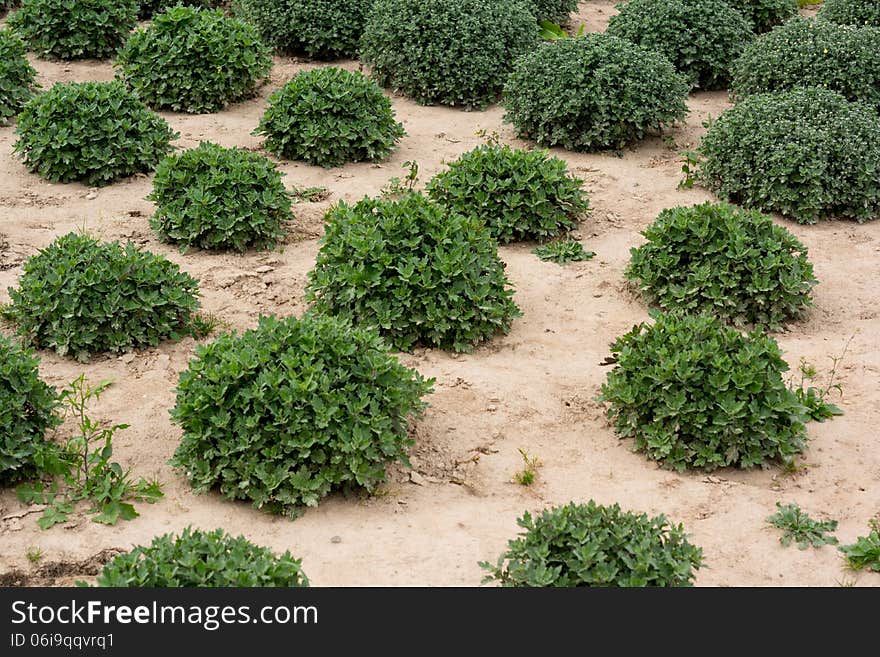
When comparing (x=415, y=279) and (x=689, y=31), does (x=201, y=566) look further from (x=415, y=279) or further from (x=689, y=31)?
(x=689, y=31)

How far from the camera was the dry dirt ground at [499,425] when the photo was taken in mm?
5199

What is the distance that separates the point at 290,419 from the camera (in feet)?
17.8

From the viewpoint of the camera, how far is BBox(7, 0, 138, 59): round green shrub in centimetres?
1203

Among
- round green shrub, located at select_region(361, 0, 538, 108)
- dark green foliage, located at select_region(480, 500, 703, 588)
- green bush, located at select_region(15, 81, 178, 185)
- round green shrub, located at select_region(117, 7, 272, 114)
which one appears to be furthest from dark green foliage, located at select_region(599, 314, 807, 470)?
round green shrub, located at select_region(117, 7, 272, 114)

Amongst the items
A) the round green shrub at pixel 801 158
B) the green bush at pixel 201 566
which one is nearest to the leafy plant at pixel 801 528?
the green bush at pixel 201 566

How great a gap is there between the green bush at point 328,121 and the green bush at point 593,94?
1214mm

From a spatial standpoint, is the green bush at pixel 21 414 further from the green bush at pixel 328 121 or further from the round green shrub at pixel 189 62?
the round green shrub at pixel 189 62

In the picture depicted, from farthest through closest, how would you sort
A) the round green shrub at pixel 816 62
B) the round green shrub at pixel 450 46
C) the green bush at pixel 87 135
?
1. the round green shrub at pixel 450 46
2. the round green shrub at pixel 816 62
3. the green bush at pixel 87 135

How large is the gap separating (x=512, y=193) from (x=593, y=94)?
177cm

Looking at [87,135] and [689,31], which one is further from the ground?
[689,31]

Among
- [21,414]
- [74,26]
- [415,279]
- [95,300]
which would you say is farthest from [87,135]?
[21,414]

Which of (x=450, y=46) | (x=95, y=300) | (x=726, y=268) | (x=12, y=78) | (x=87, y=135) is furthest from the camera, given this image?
(x=450, y=46)

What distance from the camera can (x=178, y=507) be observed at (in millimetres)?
5492

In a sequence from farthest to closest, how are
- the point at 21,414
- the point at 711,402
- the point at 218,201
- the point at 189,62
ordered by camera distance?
1. the point at 189,62
2. the point at 218,201
3. the point at 711,402
4. the point at 21,414
